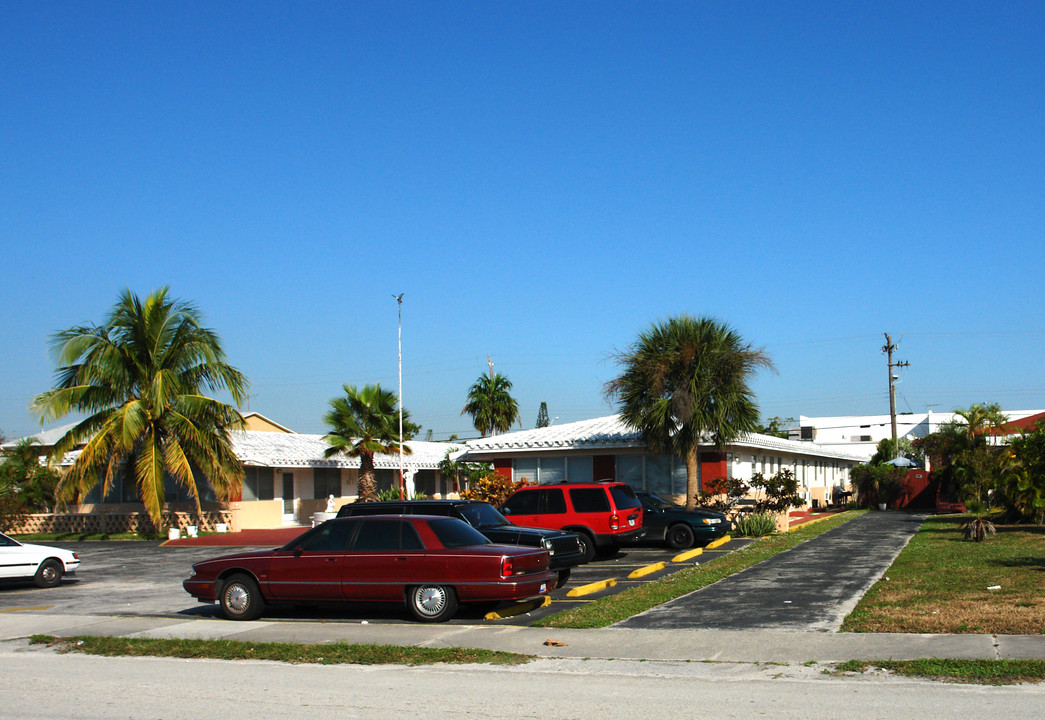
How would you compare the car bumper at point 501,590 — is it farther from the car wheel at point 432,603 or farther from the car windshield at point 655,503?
the car windshield at point 655,503

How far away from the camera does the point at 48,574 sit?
20.0m

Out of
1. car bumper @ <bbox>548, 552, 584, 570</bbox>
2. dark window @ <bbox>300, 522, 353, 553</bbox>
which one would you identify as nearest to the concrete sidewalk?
dark window @ <bbox>300, 522, 353, 553</bbox>

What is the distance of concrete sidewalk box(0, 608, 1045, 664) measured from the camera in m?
10.1

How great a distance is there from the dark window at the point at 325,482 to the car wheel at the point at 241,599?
2676cm

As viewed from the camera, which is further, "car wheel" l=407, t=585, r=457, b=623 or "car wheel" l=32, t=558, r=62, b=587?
"car wheel" l=32, t=558, r=62, b=587

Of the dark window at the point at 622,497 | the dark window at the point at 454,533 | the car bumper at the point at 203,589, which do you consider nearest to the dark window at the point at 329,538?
the dark window at the point at 454,533

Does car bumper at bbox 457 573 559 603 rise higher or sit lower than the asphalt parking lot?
higher

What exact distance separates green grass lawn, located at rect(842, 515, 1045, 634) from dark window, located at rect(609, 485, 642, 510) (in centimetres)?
558

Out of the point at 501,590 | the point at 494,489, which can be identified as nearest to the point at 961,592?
the point at 501,590

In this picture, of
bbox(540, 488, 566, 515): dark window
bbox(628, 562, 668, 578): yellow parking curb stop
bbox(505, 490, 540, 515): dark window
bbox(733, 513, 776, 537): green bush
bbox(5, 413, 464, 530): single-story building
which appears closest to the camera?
bbox(628, 562, 668, 578): yellow parking curb stop

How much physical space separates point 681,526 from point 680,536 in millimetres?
262

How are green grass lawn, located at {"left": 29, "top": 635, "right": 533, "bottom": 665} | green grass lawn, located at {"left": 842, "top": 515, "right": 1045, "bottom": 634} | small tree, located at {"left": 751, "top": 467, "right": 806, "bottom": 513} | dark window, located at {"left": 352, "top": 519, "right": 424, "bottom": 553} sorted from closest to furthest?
1. green grass lawn, located at {"left": 29, "top": 635, "right": 533, "bottom": 665}
2. green grass lawn, located at {"left": 842, "top": 515, "right": 1045, "bottom": 634}
3. dark window, located at {"left": 352, "top": 519, "right": 424, "bottom": 553}
4. small tree, located at {"left": 751, "top": 467, "right": 806, "bottom": 513}

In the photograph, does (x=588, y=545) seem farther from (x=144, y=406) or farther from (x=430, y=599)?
(x=144, y=406)

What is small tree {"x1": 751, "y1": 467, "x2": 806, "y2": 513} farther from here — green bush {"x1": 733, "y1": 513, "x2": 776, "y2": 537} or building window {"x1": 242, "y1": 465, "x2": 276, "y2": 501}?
building window {"x1": 242, "y1": 465, "x2": 276, "y2": 501}
